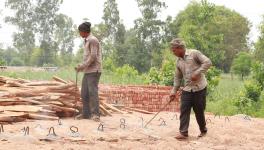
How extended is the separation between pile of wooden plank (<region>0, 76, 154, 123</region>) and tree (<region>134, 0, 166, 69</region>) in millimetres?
30136

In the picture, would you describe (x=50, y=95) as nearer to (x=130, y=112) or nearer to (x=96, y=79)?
(x=96, y=79)

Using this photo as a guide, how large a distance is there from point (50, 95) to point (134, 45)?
32040 millimetres

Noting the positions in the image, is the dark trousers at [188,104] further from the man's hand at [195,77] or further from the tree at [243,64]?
the tree at [243,64]

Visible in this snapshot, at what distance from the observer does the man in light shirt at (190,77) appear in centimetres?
736

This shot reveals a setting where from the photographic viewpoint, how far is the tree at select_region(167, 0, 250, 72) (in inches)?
839

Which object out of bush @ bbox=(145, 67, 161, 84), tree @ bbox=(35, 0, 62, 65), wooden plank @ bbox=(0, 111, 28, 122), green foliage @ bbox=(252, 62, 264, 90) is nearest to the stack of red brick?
wooden plank @ bbox=(0, 111, 28, 122)

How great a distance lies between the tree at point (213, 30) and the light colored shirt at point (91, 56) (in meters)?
12.8

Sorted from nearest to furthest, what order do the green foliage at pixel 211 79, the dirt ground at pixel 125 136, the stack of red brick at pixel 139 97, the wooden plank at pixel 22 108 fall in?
the dirt ground at pixel 125 136 → the wooden plank at pixel 22 108 → the stack of red brick at pixel 139 97 → the green foliage at pixel 211 79

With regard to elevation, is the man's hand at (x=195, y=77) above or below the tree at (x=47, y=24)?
below

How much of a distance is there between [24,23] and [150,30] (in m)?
18.8

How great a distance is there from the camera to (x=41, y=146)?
5953 mm

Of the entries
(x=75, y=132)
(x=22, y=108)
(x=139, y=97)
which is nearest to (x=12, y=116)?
(x=22, y=108)

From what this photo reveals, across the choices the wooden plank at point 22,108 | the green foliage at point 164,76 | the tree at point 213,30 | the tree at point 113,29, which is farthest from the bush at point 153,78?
the tree at point 113,29

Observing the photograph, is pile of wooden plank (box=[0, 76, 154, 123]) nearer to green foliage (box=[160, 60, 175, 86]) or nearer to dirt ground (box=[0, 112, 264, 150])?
dirt ground (box=[0, 112, 264, 150])
